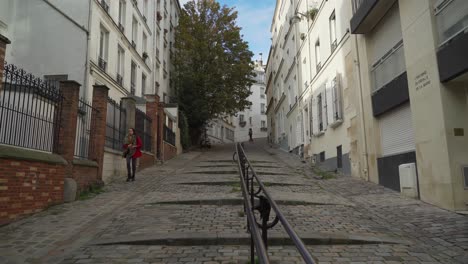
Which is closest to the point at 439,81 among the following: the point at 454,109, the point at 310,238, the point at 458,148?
the point at 454,109

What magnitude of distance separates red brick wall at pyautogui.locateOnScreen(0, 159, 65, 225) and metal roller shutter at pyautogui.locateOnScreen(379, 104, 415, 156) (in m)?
8.15

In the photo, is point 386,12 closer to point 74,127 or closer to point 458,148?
point 458,148

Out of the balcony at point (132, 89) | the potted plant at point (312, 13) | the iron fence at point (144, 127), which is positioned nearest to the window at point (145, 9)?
the balcony at point (132, 89)

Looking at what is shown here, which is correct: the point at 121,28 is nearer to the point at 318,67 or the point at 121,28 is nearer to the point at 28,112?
the point at 318,67

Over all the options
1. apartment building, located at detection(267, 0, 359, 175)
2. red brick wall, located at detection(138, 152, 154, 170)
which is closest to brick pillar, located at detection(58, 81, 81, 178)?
red brick wall, located at detection(138, 152, 154, 170)

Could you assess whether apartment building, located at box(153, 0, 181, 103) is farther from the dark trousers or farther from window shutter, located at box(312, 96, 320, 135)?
the dark trousers

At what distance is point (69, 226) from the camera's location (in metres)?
6.20

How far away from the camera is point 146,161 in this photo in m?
15.2

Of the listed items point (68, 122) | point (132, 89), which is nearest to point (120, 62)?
point (132, 89)

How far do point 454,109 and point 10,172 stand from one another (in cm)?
827

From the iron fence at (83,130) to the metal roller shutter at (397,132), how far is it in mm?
8192

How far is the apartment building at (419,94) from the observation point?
724 centimetres

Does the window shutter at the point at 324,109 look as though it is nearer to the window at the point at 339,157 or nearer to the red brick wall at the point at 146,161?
the window at the point at 339,157

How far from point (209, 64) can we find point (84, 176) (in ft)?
67.0
